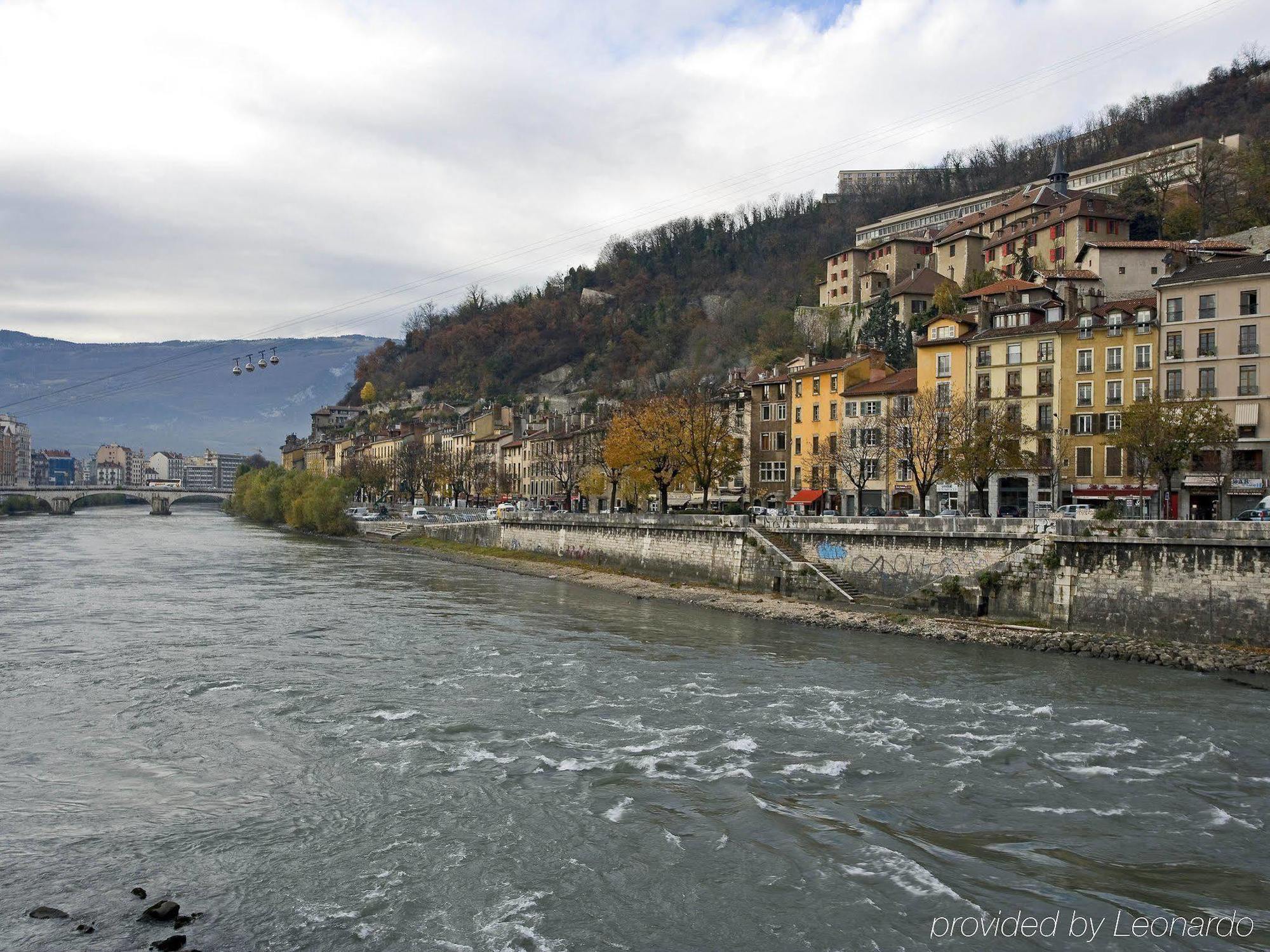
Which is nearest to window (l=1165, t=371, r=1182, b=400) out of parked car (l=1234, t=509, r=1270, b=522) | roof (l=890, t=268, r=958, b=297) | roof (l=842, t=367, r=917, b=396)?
parked car (l=1234, t=509, r=1270, b=522)

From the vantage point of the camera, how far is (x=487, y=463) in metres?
95.1

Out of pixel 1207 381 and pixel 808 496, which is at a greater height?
pixel 1207 381

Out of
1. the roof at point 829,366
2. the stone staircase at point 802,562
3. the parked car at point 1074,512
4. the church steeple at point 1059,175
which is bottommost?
the stone staircase at point 802,562

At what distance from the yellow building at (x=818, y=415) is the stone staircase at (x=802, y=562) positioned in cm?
1404

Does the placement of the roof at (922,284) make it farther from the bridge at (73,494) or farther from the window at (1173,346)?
the bridge at (73,494)

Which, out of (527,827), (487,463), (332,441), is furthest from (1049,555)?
(332,441)

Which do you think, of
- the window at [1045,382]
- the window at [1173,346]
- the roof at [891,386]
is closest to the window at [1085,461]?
the window at [1045,382]

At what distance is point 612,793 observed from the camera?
1439 centimetres

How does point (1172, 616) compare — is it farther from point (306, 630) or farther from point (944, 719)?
point (306, 630)

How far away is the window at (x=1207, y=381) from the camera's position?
125 ft

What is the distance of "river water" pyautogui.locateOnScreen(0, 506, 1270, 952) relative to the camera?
10.9 m

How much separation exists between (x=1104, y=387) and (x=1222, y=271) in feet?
21.1

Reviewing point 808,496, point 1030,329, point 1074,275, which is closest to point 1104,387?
point 1030,329

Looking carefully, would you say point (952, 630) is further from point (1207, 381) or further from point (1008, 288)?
point (1008, 288)
